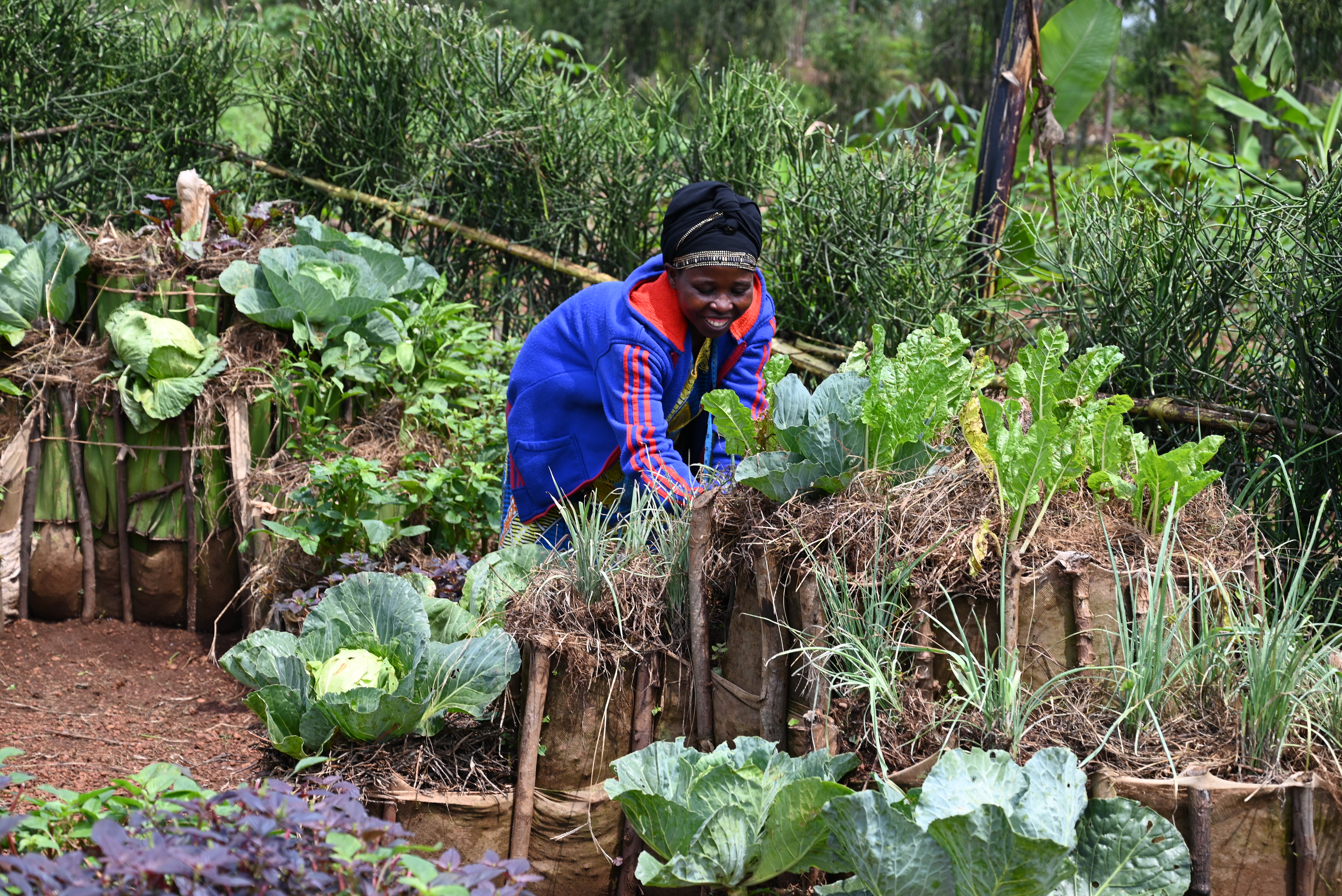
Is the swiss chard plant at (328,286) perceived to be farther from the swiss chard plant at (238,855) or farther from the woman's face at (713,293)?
the swiss chard plant at (238,855)

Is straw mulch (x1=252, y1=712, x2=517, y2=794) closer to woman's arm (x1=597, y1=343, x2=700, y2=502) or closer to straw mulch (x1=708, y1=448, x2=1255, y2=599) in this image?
straw mulch (x1=708, y1=448, x2=1255, y2=599)

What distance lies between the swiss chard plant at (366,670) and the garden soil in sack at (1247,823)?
1254mm

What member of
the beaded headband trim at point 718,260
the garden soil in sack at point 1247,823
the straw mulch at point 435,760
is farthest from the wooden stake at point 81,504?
the garden soil in sack at point 1247,823

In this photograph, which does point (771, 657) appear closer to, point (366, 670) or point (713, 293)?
point (366, 670)

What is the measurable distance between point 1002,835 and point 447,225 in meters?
4.07

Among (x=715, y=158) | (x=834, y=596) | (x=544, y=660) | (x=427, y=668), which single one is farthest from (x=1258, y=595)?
(x=715, y=158)

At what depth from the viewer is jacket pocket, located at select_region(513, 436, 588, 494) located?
3.16 metres

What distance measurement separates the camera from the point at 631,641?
2.32 metres

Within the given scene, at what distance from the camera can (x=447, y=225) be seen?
501 centimetres

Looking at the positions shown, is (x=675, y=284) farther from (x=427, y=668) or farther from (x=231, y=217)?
(x=231, y=217)

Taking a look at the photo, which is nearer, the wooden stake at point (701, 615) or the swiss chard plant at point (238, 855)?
the swiss chard plant at point (238, 855)

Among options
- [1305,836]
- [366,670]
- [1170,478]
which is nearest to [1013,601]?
[1170,478]

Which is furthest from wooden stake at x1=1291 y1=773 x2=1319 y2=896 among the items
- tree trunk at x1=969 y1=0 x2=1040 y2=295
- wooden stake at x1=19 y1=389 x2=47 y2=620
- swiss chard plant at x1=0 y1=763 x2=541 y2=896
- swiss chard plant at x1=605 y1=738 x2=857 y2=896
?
wooden stake at x1=19 y1=389 x2=47 y2=620

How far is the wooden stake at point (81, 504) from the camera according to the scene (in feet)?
12.8
